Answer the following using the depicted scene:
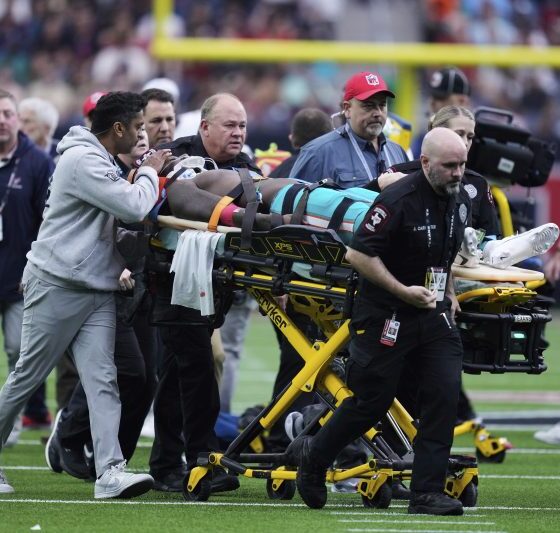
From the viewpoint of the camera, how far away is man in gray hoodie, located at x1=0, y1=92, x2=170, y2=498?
25.8 feet

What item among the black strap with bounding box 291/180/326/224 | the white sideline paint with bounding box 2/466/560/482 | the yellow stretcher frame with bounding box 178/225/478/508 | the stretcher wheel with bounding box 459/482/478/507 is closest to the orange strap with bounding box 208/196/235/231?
the yellow stretcher frame with bounding box 178/225/478/508

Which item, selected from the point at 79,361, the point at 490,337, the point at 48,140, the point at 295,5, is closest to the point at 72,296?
the point at 79,361

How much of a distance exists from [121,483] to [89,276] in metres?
1.03

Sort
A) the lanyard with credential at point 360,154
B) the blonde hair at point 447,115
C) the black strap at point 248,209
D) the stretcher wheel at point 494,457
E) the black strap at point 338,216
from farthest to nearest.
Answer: the stretcher wheel at point 494,457
the lanyard with credential at point 360,154
the blonde hair at point 447,115
the black strap at point 248,209
the black strap at point 338,216

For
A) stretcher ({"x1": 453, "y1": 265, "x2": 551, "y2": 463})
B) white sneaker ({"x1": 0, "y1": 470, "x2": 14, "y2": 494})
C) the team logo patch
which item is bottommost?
white sneaker ({"x1": 0, "y1": 470, "x2": 14, "y2": 494})

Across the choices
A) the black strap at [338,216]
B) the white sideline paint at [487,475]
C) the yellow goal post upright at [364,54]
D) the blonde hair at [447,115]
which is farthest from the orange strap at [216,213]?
the yellow goal post upright at [364,54]

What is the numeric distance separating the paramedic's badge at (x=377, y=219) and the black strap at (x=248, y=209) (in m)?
0.63

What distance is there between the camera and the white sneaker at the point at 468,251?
7777mm

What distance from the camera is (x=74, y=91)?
22.1m

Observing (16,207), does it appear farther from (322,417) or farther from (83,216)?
(322,417)

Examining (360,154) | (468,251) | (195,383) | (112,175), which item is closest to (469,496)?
Result: (468,251)

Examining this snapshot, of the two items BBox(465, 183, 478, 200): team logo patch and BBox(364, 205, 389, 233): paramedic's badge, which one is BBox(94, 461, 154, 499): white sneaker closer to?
BBox(364, 205, 389, 233): paramedic's badge

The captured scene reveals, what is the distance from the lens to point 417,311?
24.2 feet

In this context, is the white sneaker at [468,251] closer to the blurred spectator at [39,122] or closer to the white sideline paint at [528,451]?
the white sideline paint at [528,451]
